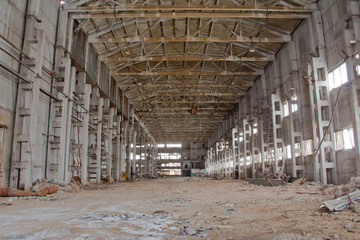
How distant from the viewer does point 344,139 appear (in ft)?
43.9

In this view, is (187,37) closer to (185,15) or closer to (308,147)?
(185,15)

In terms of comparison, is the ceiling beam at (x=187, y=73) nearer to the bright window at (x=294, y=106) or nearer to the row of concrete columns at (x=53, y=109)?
the row of concrete columns at (x=53, y=109)

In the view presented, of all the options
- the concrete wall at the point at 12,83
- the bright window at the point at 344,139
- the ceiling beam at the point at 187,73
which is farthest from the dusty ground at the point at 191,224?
the ceiling beam at the point at 187,73

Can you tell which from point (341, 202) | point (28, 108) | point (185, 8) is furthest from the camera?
point (185, 8)

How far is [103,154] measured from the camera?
22953 mm

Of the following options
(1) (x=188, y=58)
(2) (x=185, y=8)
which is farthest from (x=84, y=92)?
(2) (x=185, y=8)

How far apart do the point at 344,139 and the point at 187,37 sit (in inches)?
441

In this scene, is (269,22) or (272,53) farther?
(272,53)

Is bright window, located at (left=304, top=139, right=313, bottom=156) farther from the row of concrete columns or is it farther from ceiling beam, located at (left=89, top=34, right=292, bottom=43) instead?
the row of concrete columns

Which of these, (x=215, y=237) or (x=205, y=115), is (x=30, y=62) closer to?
(x=215, y=237)

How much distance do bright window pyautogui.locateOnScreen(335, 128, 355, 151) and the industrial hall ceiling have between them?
723cm

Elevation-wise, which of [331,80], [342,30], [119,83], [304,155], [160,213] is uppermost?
[119,83]

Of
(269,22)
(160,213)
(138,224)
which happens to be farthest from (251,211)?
(269,22)

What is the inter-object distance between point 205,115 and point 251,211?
3634 cm
